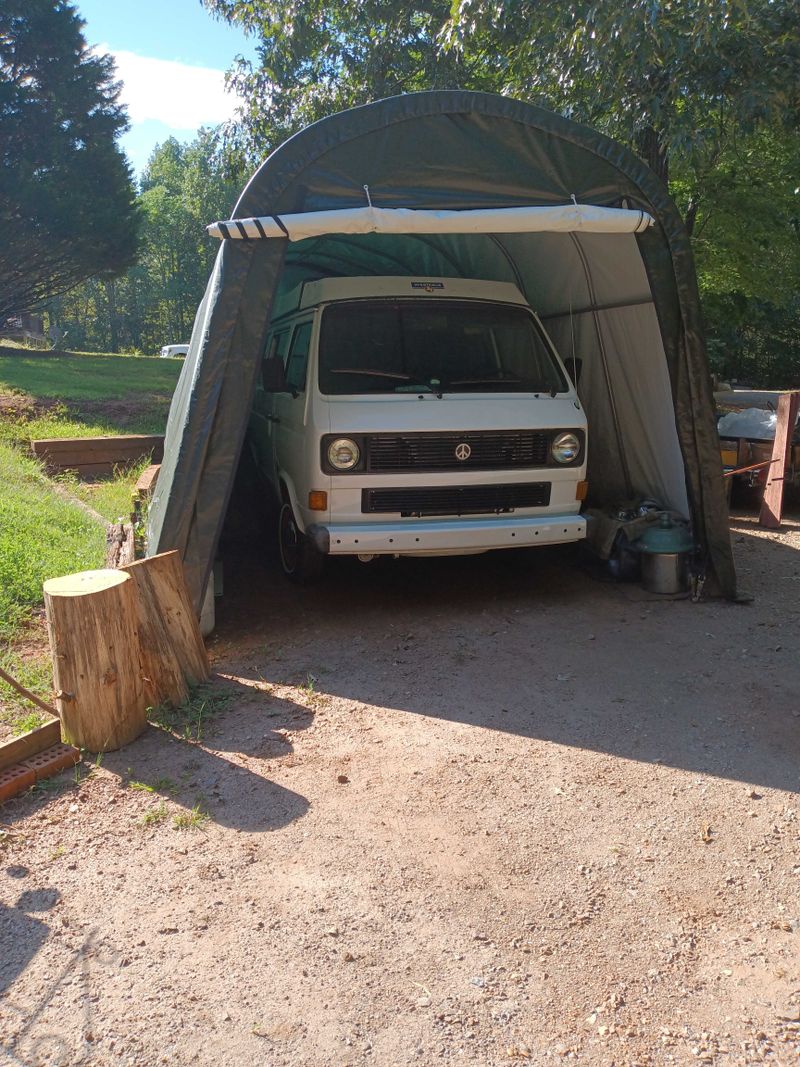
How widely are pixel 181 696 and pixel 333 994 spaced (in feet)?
7.89

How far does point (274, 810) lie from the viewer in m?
3.95

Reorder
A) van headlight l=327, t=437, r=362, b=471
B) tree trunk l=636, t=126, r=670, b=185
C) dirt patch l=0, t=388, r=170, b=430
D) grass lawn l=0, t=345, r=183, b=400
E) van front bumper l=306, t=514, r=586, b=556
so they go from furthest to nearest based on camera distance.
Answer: grass lawn l=0, t=345, r=183, b=400 < dirt patch l=0, t=388, r=170, b=430 < tree trunk l=636, t=126, r=670, b=185 < van headlight l=327, t=437, r=362, b=471 < van front bumper l=306, t=514, r=586, b=556

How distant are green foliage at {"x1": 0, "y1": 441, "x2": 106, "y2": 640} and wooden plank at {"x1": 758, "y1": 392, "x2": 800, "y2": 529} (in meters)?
6.58

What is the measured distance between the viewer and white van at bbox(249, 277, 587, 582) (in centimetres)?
624

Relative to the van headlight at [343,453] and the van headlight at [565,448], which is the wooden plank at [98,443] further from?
the van headlight at [565,448]

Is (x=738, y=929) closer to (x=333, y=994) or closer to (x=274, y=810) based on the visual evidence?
(x=333, y=994)

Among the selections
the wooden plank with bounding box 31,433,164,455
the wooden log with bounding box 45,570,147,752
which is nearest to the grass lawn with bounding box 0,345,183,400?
the wooden plank with bounding box 31,433,164,455

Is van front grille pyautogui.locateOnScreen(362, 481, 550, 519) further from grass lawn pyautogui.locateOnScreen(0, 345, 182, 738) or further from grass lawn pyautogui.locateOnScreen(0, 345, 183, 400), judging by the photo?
grass lawn pyautogui.locateOnScreen(0, 345, 183, 400)

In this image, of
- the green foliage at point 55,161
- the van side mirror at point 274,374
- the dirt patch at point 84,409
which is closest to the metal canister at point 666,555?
the van side mirror at point 274,374

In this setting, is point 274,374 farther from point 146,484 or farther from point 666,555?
point 666,555

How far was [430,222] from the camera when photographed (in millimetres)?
5824

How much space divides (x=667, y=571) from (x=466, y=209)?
304 centimetres

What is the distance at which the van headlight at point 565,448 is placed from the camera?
6630mm

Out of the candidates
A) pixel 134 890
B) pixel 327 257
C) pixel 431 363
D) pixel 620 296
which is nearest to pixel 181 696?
pixel 134 890
